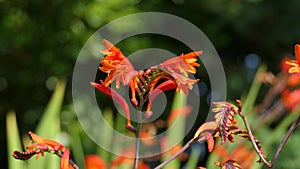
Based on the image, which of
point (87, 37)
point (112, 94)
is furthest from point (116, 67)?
point (87, 37)

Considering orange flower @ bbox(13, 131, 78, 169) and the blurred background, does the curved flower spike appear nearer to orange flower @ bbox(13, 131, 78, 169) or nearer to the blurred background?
orange flower @ bbox(13, 131, 78, 169)

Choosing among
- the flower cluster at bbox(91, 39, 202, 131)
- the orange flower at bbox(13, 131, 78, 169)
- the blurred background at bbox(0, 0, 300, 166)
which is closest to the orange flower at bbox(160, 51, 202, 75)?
the flower cluster at bbox(91, 39, 202, 131)

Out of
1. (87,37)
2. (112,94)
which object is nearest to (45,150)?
(112,94)

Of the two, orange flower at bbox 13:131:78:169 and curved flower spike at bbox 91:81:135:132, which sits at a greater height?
curved flower spike at bbox 91:81:135:132

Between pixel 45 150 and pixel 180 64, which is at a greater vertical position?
pixel 180 64

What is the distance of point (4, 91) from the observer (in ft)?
12.3

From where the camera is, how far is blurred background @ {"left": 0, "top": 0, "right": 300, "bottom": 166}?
3.33 meters

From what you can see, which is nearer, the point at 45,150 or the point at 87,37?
the point at 45,150

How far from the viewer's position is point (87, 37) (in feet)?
11.0

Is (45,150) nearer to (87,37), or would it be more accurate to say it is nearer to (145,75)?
(145,75)

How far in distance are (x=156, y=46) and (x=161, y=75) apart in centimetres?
332

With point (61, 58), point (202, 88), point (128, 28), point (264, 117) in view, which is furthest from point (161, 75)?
point (202, 88)

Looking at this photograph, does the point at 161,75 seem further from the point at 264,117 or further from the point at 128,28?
the point at 128,28

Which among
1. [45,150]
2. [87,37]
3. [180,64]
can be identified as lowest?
[87,37]
